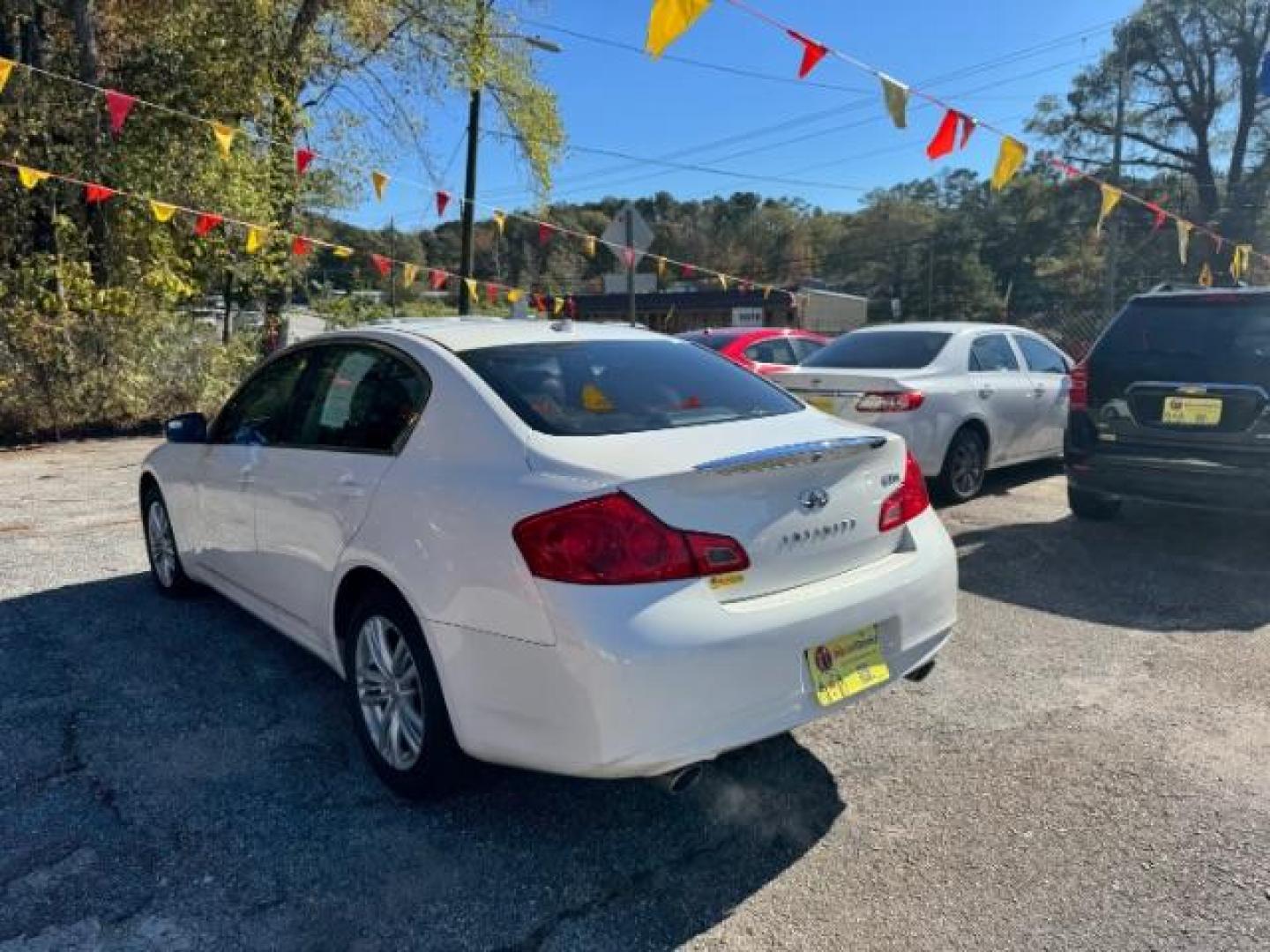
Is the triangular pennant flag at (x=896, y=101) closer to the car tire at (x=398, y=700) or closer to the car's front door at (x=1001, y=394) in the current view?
the car's front door at (x=1001, y=394)

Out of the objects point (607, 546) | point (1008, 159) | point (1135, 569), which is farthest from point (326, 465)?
point (1008, 159)

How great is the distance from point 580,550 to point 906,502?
129 cm

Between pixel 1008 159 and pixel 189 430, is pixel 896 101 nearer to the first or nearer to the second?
pixel 1008 159

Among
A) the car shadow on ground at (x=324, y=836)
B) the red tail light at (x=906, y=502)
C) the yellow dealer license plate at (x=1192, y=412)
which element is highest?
the yellow dealer license plate at (x=1192, y=412)

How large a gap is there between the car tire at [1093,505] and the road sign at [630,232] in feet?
20.5

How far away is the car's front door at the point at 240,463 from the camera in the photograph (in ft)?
12.4

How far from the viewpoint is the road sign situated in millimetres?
11016

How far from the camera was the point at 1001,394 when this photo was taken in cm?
748

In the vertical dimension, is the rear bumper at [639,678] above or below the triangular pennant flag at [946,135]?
below

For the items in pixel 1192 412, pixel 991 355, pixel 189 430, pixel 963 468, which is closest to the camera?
→ pixel 189 430

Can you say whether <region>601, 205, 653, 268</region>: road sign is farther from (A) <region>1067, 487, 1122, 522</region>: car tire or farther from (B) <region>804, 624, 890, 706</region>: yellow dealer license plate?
(B) <region>804, 624, 890, 706</region>: yellow dealer license plate

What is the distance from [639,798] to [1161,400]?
4342mm

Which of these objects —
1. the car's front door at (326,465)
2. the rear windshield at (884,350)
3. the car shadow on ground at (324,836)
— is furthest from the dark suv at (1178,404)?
the car's front door at (326,465)

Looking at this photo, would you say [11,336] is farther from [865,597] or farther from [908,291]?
[908,291]
